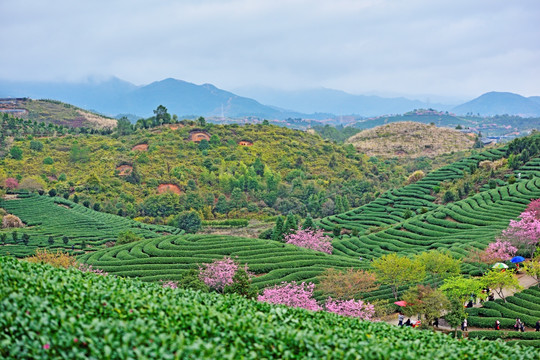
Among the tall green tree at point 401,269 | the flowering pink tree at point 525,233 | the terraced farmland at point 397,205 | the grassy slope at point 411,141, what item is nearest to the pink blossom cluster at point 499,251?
the flowering pink tree at point 525,233

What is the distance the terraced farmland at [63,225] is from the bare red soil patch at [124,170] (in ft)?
60.5

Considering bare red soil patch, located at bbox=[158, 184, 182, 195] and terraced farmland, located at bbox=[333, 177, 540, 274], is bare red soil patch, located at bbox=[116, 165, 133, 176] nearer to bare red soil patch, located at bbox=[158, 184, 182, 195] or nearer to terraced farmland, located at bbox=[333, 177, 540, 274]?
bare red soil patch, located at bbox=[158, 184, 182, 195]

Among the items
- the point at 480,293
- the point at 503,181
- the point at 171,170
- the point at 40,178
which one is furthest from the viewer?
the point at 171,170

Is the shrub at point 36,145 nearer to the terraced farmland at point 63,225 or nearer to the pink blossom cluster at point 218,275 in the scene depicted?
the terraced farmland at point 63,225

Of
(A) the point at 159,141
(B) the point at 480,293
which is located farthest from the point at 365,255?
(A) the point at 159,141

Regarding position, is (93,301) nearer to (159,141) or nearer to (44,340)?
(44,340)

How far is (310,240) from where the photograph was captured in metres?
50.2

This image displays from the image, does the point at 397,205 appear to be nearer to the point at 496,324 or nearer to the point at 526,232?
the point at 526,232

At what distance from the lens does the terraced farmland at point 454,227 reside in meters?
45.4

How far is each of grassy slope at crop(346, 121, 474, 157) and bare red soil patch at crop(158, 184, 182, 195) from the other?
70.5 metres

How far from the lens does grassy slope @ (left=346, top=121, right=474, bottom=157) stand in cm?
14312

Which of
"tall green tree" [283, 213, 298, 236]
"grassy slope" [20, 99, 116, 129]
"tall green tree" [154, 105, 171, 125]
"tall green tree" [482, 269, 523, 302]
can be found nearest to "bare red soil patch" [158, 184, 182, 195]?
"tall green tree" [154, 105, 171, 125]

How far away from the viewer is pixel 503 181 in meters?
65.5

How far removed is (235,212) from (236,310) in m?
68.3
